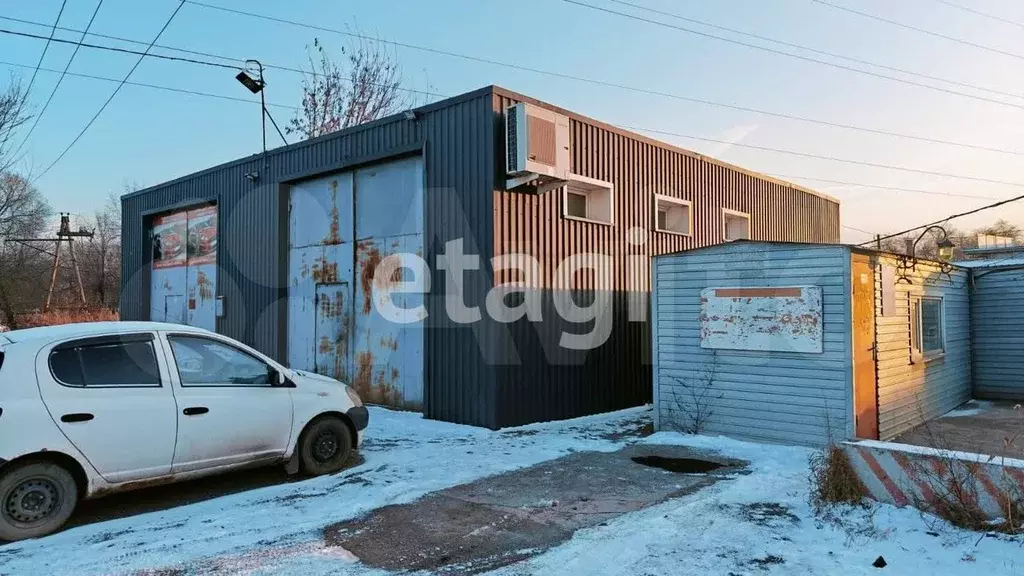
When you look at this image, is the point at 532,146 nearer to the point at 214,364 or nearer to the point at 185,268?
the point at 214,364

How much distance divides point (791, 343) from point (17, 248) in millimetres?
39066

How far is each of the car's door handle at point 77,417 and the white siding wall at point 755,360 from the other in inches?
272

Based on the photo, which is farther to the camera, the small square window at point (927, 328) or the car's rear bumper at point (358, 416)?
the small square window at point (927, 328)

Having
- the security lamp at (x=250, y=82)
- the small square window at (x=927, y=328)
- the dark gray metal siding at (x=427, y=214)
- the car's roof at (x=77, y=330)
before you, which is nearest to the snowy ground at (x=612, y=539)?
the car's roof at (x=77, y=330)

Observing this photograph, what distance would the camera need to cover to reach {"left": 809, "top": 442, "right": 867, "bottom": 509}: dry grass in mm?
5309

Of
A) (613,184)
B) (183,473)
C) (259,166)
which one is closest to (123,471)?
(183,473)

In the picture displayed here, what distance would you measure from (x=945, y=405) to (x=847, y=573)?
798cm

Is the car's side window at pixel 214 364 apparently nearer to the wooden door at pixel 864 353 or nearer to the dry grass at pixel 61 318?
the wooden door at pixel 864 353

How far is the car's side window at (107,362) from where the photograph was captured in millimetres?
5156

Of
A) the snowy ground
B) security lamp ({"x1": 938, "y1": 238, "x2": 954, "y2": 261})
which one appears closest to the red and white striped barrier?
the snowy ground

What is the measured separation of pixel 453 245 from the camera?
32.9 feet

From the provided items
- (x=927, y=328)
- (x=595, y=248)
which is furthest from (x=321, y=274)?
(x=927, y=328)

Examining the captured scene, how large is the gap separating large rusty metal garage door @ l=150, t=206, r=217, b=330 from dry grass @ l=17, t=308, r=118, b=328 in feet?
44.0

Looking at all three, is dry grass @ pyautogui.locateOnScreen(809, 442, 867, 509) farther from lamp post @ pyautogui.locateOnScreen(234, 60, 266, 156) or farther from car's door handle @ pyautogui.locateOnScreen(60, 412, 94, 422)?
lamp post @ pyautogui.locateOnScreen(234, 60, 266, 156)
